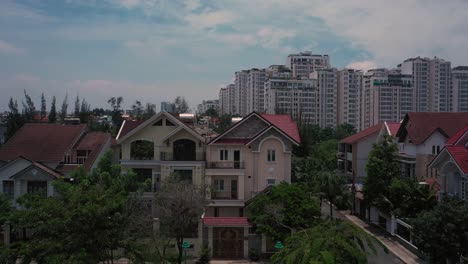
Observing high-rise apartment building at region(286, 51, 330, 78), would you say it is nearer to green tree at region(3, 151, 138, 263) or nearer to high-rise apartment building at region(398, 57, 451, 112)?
high-rise apartment building at region(398, 57, 451, 112)

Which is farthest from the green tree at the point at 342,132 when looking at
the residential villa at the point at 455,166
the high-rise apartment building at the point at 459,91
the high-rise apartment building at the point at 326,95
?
the residential villa at the point at 455,166

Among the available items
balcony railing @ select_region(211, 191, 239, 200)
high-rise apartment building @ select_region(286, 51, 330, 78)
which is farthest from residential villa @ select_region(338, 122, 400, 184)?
high-rise apartment building @ select_region(286, 51, 330, 78)

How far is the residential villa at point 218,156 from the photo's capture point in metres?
28.7

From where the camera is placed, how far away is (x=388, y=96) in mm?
98812

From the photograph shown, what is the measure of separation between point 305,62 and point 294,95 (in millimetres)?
26561

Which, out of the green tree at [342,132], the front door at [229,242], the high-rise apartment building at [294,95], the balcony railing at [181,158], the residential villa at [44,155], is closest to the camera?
the front door at [229,242]

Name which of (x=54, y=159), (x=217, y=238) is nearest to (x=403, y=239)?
(x=217, y=238)

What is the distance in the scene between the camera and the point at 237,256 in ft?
83.8

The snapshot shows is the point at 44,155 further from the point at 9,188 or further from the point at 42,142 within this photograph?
the point at 9,188

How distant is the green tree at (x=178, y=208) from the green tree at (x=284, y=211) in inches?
126

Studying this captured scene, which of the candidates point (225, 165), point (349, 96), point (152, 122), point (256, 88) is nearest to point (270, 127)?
point (225, 165)

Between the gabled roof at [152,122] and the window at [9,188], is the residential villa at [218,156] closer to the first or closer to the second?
the gabled roof at [152,122]

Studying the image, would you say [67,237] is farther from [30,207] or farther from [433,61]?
[433,61]

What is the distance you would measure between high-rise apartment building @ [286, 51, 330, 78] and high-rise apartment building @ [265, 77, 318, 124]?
816 inches
